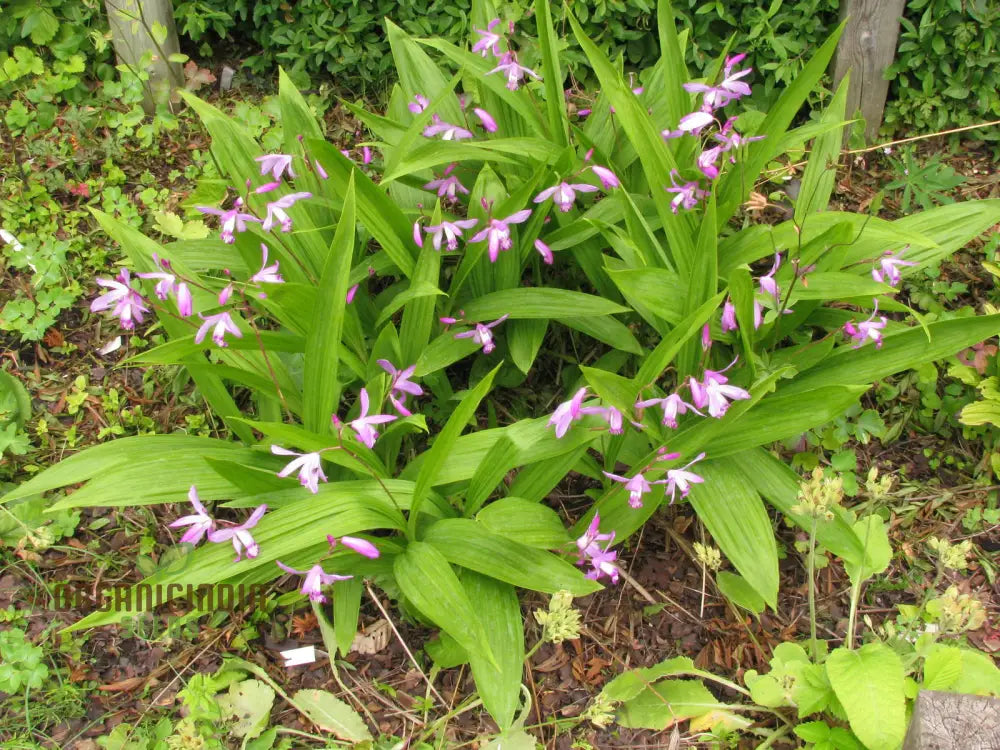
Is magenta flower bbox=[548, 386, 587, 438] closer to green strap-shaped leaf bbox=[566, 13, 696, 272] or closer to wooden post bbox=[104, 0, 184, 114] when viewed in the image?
green strap-shaped leaf bbox=[566, 13, 696, 272]

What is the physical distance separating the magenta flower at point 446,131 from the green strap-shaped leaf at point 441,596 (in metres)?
1.24

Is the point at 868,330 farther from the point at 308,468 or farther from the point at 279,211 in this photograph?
the point at 279,211

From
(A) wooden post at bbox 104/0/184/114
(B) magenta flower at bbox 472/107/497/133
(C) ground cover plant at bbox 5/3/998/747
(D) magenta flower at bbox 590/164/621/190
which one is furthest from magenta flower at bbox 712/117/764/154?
(A) wooden post at bbox 104/0/184/114

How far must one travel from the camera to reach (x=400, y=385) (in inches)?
82.7

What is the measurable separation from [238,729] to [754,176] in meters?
2.09

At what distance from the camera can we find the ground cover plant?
1.90 meters

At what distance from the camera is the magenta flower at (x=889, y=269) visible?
2156 millimetres

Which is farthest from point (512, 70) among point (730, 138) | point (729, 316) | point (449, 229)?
point (729, 316)

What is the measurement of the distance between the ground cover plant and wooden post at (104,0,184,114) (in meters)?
1.04

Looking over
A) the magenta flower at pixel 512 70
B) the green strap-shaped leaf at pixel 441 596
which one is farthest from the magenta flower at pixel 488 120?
the green strap-shaped leaf at pixel 441 596

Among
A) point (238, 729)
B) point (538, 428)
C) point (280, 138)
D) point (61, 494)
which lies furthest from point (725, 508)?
point (280, 138)

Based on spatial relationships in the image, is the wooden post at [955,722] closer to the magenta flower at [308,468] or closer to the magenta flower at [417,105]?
the magenta flower at [308,468]

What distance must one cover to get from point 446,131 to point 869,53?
5.99ft

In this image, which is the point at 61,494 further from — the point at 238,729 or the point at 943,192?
the point at 943,192
